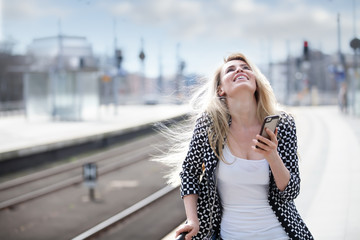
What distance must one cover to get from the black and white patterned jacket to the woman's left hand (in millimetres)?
174

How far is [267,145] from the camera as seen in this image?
1.78 m

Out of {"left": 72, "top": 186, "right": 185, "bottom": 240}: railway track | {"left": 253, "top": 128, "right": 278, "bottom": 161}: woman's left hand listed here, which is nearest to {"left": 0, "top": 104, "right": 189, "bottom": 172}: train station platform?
{"left": 72, "top": 186, "right": 185, "bottom": 240}: railway track

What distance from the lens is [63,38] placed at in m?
25.9

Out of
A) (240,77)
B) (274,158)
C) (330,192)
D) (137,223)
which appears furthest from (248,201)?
(137,223)

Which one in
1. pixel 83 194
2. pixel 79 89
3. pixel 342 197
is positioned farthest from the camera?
pixel 79 89

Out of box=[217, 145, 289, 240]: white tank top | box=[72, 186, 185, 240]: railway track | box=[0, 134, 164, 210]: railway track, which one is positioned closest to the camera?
box=[217, 145, 289, 240]: white tank top

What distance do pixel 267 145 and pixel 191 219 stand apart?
1.72ft

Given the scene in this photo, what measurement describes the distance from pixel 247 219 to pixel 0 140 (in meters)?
15.8

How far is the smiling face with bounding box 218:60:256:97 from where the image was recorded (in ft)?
6.70

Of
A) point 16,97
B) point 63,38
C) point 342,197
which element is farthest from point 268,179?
point 16,97

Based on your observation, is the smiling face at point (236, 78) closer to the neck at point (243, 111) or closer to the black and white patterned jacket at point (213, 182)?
the neck at point (243, 111)

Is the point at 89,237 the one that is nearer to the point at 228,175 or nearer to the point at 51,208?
the point at 51,208

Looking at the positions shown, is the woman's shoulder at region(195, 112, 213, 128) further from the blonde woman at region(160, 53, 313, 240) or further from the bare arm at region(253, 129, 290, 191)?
the bare arm at region(253, 129, 290, 191)

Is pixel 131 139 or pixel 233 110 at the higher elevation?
pixel 233 110
